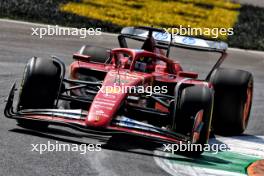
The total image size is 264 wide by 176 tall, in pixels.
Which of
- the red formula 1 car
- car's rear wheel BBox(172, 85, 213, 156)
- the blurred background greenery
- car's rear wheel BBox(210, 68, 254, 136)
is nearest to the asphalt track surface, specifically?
the red formula 1 car

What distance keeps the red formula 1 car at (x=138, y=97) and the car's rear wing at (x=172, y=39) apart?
0.07 ft

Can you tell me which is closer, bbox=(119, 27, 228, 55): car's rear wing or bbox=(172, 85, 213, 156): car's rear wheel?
bbox=(172, 85, 213, 156): car's rear wheel

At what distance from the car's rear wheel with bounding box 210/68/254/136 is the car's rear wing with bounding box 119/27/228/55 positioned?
0.46m

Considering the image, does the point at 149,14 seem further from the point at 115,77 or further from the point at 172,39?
the point at 115,77

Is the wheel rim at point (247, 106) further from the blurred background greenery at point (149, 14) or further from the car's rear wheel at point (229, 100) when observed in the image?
the blurred background greenery at point (149, 14)

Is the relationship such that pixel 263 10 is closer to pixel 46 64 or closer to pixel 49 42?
pixel 49 42

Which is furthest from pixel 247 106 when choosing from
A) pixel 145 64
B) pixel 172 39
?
pixel 145 64

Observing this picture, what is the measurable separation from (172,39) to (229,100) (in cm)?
138

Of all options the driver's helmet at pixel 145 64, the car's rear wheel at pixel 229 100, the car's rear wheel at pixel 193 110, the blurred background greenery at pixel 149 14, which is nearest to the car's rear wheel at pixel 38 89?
the driver's helmet at pixel 145 64

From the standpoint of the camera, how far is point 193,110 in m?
9.16

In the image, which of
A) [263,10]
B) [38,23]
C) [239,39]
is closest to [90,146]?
[38,23]

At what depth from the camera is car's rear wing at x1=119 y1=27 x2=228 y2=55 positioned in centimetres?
1133

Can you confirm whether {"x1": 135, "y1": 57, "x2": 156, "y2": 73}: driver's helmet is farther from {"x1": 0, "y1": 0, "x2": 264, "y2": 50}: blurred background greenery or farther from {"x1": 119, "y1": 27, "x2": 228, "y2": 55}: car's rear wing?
{"x1": 0, "y1": 0, "x2": 264, "y2": 50}: blurred background greenery

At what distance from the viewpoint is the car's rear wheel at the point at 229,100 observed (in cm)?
1091
